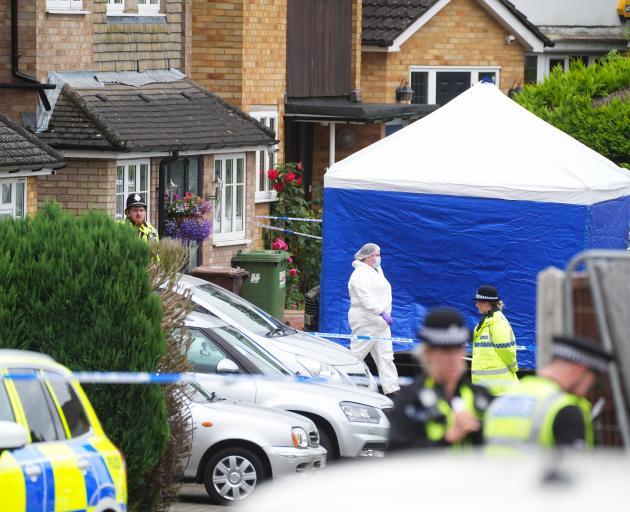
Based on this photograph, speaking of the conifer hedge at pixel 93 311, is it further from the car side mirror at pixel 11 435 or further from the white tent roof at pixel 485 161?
the white tent roof at pixel 485 161

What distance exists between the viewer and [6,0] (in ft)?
62.7

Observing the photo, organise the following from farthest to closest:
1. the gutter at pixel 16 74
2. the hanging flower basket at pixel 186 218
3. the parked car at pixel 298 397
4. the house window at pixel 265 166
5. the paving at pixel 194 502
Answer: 1. the house window at pixel 265 166
2. the hanging flower basket at pixel 186 218
3. the gutter at pixel 16 74
4. the parked car at pixel 298 397
5. the paving at pixel 194 502

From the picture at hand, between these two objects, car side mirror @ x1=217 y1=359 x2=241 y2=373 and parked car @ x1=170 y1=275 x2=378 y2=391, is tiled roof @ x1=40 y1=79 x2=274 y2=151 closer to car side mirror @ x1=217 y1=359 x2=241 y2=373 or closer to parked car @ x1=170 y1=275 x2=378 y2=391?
parked car @ x1=170 y1=275 x2=378 y2=391

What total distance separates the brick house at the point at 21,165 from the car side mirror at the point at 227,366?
16.3 feet

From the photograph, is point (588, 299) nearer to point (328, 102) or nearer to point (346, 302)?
point (346, 302)

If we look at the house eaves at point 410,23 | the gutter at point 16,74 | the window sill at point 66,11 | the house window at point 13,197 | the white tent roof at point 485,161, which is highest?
the house eaves at point 410,23

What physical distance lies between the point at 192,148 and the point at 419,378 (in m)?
15.0

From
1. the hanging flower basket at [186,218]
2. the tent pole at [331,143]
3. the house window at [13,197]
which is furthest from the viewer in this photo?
the tent pole at [331,143]

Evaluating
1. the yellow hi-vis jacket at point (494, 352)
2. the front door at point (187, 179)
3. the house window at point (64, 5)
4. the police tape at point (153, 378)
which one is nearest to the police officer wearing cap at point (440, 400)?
the police tape at point (153, 378)

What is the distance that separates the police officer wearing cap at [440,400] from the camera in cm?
686

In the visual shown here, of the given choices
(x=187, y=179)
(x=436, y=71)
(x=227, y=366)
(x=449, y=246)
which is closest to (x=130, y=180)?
(x=187, y=179)

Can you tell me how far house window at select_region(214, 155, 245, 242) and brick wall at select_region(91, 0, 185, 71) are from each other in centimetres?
163

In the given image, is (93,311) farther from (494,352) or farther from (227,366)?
(494,352)

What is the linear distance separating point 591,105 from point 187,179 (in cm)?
800
